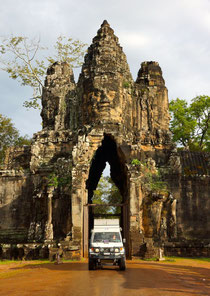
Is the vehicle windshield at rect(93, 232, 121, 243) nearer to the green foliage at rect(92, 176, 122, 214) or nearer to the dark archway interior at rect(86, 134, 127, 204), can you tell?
the dark archway interior at rect(86, 134, 127, 204)

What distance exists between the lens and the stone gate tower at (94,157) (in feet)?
73.8

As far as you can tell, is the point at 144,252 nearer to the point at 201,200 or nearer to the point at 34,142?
the point at 201,200

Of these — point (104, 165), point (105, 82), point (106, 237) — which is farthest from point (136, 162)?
point (106, 237)

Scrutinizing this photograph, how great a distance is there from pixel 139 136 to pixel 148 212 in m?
6.25

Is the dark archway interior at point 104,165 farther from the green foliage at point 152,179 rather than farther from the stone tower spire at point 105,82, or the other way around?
the green foliage at point 152,179

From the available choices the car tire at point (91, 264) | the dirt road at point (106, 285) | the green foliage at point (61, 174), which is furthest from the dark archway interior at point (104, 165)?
the dirt road at point (106, 285)

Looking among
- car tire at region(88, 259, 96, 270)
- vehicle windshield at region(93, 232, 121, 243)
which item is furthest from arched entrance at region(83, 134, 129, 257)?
car tire at region(88, 259, 96, 270)

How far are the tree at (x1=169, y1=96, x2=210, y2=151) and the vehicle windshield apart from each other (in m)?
27.6

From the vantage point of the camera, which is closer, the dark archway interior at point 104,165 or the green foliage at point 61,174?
the green foliage at point 61,174

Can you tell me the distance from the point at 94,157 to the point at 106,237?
1070 cm

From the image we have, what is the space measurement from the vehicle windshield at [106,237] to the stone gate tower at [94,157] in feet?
15.4

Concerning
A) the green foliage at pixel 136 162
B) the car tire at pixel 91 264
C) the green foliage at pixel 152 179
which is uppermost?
the green foliage at pixel 136 162

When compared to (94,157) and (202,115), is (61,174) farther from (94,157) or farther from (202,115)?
(202,115)

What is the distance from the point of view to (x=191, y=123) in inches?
1647
